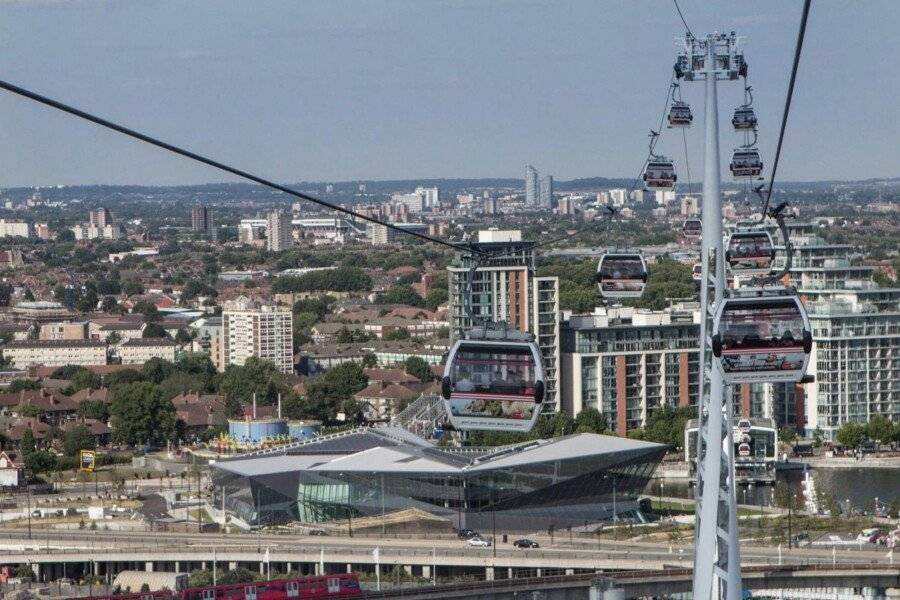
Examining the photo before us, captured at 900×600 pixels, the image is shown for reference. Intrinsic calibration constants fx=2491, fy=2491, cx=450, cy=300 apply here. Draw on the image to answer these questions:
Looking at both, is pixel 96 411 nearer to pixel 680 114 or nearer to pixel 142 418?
pixel 142 418

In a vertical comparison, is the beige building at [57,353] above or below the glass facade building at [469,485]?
above

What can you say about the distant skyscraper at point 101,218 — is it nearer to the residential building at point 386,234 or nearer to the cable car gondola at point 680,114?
the residential building at point 386,234

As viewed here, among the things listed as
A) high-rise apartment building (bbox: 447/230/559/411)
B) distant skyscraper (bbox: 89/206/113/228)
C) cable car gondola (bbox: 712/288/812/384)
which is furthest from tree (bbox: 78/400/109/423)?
distant skyscraper (bbox: 89/206/113/228)

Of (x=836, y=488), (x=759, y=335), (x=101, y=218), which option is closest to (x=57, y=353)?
(x=836, y=488)

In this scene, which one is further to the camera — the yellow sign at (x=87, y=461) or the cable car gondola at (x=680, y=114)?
the yellow sign at (x=87, y=461)

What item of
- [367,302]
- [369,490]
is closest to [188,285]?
[367,302]

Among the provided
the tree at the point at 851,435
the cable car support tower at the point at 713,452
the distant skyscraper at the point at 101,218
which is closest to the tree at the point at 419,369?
the tree at the point at 851,435
